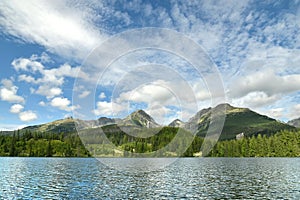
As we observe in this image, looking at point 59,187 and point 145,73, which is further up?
point 145,73

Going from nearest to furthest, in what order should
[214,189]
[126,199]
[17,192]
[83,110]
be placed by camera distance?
[126,199], [17,192], [214,189], [83,110]

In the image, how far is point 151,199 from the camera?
38.9 meters

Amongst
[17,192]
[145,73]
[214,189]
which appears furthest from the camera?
[145,73]

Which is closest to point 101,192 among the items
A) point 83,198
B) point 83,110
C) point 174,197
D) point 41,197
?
point 83,198

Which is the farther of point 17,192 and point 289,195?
point 17,192

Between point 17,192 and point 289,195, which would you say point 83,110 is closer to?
point 17,192

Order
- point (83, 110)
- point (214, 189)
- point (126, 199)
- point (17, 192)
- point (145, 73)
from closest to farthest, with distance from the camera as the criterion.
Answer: point (126, 199) → point (17, 192) → point (214, 189) → point (83, 110) → point (145, 73)

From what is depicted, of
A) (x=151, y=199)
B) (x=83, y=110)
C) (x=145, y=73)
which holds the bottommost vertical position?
(x=151, y=199)

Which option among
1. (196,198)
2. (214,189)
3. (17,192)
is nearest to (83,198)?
(17,192)

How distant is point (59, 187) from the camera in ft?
165

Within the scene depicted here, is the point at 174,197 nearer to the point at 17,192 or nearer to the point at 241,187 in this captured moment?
the point at 241,187

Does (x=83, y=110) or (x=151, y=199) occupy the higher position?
(x=83, y=110)

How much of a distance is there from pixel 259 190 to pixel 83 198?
2868cm

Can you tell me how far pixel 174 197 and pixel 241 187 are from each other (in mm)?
16018
